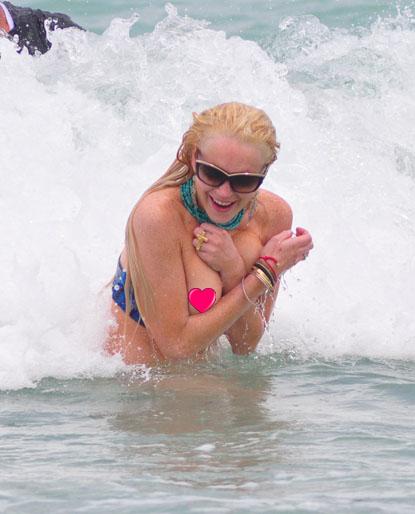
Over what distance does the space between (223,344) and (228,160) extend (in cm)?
136

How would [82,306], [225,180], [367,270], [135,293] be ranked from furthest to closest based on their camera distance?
[367,270] → [82,306] → [135,293] → [225,180]

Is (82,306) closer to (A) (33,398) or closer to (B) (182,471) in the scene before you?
(A) (33,398)

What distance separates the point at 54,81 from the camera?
957 centimetres

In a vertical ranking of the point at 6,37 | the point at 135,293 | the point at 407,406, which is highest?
the point at 6,37

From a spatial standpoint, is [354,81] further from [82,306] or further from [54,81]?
[82,306]

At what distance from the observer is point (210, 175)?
4.59m

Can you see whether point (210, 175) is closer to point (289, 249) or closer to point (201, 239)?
point (201, 239)

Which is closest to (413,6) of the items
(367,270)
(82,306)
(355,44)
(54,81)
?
(355,44)

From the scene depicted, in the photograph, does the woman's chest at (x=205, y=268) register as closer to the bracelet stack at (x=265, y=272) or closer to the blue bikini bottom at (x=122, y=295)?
the bracelet stack at (x=265, y=272)

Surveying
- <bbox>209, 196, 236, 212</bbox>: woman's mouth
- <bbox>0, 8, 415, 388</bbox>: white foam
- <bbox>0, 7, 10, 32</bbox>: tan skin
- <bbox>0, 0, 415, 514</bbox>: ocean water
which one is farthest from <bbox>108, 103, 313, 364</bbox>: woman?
<bbox>0, 7, 10, 32</bbox>: tan skin

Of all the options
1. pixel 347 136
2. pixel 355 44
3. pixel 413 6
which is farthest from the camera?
pixel 413 6

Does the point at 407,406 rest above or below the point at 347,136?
below

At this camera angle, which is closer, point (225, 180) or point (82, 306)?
point (225, 180)

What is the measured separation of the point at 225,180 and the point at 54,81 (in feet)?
17.3
